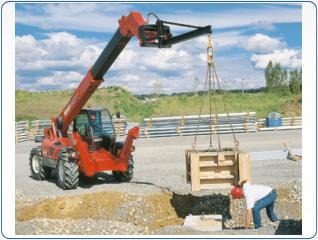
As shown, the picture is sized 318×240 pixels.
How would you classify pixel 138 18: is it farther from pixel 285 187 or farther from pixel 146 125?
pixel 146 125

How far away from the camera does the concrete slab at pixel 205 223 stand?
10.1 meters

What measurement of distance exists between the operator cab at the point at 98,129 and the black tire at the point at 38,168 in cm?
239

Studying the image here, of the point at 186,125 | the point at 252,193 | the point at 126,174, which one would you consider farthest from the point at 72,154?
the point at 186,125

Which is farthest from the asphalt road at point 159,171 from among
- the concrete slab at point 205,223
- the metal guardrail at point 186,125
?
the metal guardrail at point 186,125

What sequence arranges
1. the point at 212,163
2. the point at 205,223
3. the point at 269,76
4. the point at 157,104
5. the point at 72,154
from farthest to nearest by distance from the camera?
1. the point at 269,76
2. the point at 157,104
3. the point at 72,154
4. the point at 205,223
5. the point at 212,163

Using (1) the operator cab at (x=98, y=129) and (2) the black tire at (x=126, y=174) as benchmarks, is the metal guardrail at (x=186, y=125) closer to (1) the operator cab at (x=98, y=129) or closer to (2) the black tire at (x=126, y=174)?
(2) the black tire at (x=126, y=174)

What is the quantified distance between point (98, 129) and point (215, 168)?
187 inches

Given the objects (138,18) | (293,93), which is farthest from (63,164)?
(293,93)

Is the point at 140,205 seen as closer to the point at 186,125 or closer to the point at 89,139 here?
the point at 89,139

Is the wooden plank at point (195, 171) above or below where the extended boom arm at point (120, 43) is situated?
below

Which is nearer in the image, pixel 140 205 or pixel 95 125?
pixel 140 205

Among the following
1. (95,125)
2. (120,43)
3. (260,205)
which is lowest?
(260,205)

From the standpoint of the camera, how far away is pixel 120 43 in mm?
12055

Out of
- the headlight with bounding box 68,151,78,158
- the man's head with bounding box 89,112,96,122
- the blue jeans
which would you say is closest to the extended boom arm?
the man's head with bounding box 89,112,96,122
